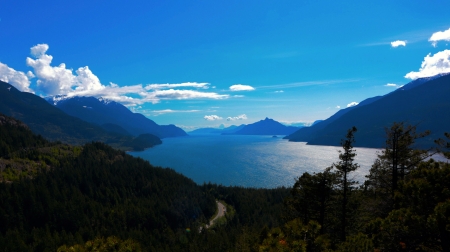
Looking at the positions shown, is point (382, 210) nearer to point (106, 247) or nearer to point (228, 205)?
point (106, 247)

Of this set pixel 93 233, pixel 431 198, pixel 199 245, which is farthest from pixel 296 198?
pixel 93 233

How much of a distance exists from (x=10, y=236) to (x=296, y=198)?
A: 108849mm

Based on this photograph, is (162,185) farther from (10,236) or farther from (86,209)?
(10,236)

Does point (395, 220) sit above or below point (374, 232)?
above

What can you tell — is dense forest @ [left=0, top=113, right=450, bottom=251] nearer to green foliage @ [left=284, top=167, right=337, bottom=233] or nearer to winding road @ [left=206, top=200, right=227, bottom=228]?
green foliage @ [left=284, top=167, right=337, bottom=233]

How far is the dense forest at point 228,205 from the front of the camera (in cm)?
1786

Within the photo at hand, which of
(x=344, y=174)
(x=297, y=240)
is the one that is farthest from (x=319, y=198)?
(x=297, y=240)

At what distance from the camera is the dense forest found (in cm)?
1786

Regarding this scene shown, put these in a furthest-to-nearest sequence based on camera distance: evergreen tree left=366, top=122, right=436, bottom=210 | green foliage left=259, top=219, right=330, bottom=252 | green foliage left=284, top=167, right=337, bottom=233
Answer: green foliage left=284, top=167, right=337, bottom=233 → evergreen tree left=366, top=122, right=436, bottom=210 → green foliage left=259, top=219, right=330, bottom=252

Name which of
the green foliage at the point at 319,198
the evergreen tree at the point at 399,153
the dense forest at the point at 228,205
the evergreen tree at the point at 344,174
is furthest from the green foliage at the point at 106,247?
the evergreen tree at the point at 399,153

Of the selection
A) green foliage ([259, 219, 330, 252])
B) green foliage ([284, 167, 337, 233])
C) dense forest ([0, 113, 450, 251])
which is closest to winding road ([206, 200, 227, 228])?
dense forest ([0, 113, 450, 251])

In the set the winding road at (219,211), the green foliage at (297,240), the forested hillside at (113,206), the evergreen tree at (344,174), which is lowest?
the winding road at (219,211)

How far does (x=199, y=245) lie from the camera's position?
91.9 meters

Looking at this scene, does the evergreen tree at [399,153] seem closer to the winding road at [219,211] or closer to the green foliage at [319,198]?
the green foliage at [319,198]
